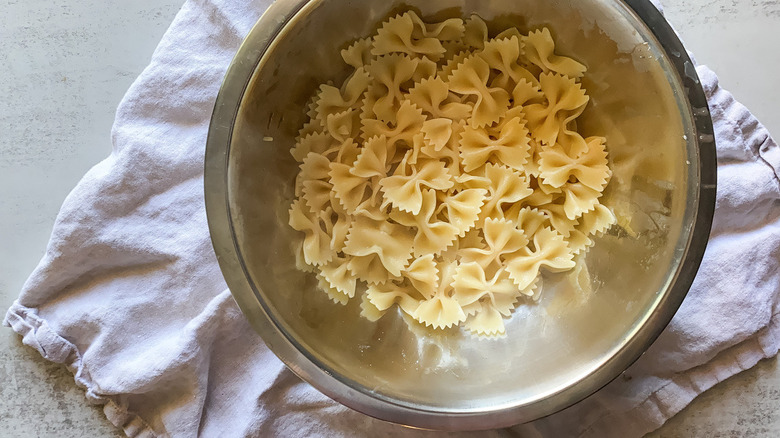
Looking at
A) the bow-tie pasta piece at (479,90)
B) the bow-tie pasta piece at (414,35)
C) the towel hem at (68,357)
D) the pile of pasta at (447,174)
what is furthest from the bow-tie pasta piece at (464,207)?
the towel hem at (68,357)

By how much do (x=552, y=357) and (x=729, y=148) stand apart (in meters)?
0.41

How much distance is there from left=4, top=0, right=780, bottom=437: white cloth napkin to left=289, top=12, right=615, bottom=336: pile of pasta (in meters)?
0.17

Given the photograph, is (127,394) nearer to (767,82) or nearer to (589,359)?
(589,359)

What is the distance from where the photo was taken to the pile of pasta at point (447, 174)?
0.92m

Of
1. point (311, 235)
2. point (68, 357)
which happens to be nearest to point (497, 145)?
point (311, 235)

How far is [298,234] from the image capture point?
91 centimetres

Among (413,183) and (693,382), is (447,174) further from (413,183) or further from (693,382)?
(693,382)

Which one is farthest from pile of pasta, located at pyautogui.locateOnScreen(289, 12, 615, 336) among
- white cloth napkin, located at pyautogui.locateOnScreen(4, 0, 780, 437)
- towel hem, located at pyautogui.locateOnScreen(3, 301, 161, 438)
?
towel hem, located at pyautogui.locateOnScreen(3, 301, 161, 438)

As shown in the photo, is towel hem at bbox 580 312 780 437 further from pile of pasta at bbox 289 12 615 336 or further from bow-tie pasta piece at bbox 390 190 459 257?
bow-tie pasta piece at bbox 390 190 459 257

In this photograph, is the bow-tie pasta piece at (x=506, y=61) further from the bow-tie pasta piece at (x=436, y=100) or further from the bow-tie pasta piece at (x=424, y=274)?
the bow-tie pasta piece at (x=424, y=274)

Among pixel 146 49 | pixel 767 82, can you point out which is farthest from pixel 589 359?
pixel 146 49

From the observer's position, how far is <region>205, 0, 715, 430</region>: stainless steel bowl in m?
0.79

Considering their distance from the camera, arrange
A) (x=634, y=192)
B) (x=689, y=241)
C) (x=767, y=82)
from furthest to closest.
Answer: (x=767, y=82), (x=634, y=192), (x=689, y=241)

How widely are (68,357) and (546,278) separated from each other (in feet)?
2.28
